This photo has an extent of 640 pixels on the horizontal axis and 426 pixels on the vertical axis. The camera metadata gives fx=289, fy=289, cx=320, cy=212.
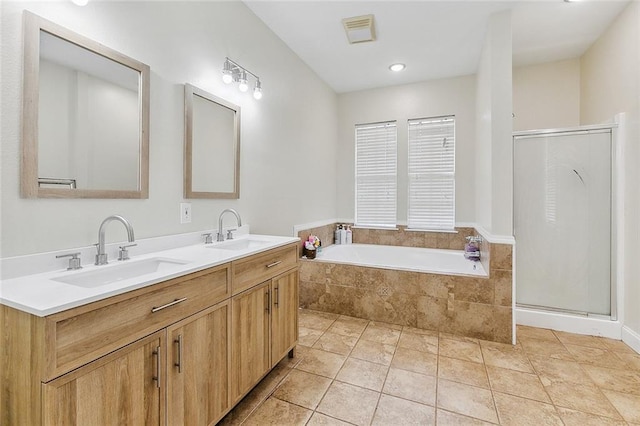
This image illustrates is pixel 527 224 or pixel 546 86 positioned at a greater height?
pixel 546 86

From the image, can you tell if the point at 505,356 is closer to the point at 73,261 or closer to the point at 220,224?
the point at 220,224

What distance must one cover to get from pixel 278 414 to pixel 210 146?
5.44 feet

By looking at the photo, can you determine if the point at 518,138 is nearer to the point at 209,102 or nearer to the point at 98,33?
the point at 209,102

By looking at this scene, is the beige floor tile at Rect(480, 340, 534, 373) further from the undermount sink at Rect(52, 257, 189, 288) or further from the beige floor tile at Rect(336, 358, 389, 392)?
the undermount sink at Rect(52, 257, 189, 288)

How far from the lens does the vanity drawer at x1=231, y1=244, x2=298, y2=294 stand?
147 cm

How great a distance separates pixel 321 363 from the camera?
201 cm

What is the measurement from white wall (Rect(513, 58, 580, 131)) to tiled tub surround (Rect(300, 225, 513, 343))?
178 cm

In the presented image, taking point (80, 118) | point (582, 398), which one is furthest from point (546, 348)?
point (80, 118)

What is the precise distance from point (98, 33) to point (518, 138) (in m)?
3.18

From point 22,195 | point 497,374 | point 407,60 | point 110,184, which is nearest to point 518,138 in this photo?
point 407,60

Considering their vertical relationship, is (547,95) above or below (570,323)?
above

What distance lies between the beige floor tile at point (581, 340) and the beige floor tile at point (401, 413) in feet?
5.26

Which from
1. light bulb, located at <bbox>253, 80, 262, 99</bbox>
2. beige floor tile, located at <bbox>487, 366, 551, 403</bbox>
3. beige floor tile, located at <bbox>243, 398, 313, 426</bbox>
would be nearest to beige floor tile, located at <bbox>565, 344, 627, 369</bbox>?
beige floor tile, located at <bbox>487, 366, 551, 403</bbox>

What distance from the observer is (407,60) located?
3133 millimetres
